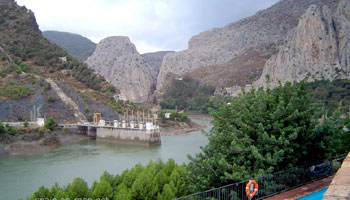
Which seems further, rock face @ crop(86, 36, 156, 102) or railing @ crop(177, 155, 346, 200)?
rock face @ crop(86, 36, 156, 102)

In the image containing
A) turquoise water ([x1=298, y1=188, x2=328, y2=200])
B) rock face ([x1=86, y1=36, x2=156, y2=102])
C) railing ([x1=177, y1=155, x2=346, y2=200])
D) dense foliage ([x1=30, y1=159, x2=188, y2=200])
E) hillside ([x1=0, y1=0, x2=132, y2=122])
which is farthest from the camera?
rock face ([x1=86, y1=36, x2=156, y2=102])

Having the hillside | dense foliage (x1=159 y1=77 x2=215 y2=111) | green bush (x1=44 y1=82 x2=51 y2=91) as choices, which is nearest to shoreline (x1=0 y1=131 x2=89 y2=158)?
the hillside

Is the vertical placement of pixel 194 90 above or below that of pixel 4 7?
below

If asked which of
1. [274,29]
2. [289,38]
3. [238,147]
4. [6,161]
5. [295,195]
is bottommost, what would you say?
[6,161]

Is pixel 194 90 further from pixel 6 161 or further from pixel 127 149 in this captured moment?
pixel 6 161

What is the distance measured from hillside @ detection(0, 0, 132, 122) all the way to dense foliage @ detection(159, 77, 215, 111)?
1322 inches

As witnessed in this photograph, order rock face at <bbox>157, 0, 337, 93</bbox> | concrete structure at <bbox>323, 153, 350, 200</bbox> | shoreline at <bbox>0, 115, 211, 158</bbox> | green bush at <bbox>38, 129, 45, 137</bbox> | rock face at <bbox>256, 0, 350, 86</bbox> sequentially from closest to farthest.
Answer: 1. concrete structure at <bbox>323, 153, 350, 200</bbox>
2. shoreline at <bbox>0, 115, 211, 158</bbox>
3. green bush at <bbox>38, 129, 45, 137</bbox>
4. rock face at <bbox>256, 0, 350, 86</bbox>
5. rock face at <bbox>157, 0, 337, 93</bbox>

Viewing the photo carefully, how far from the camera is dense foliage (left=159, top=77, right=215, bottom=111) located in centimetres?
10175

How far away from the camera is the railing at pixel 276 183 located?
30.7 feet

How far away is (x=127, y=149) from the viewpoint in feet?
131

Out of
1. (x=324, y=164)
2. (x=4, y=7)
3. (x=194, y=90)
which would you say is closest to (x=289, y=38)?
(x=194, y=90)

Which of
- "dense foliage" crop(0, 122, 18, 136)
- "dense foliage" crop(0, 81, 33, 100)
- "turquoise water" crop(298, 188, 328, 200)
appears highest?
"dense foliage" crop(0, 81, 33, 100)

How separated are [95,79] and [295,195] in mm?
65996

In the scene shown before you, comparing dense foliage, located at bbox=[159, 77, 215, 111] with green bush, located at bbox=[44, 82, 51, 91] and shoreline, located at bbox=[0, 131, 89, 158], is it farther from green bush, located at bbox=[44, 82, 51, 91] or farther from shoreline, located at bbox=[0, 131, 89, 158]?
shoreline, located at bbox=[0, 131, 89, 158]
